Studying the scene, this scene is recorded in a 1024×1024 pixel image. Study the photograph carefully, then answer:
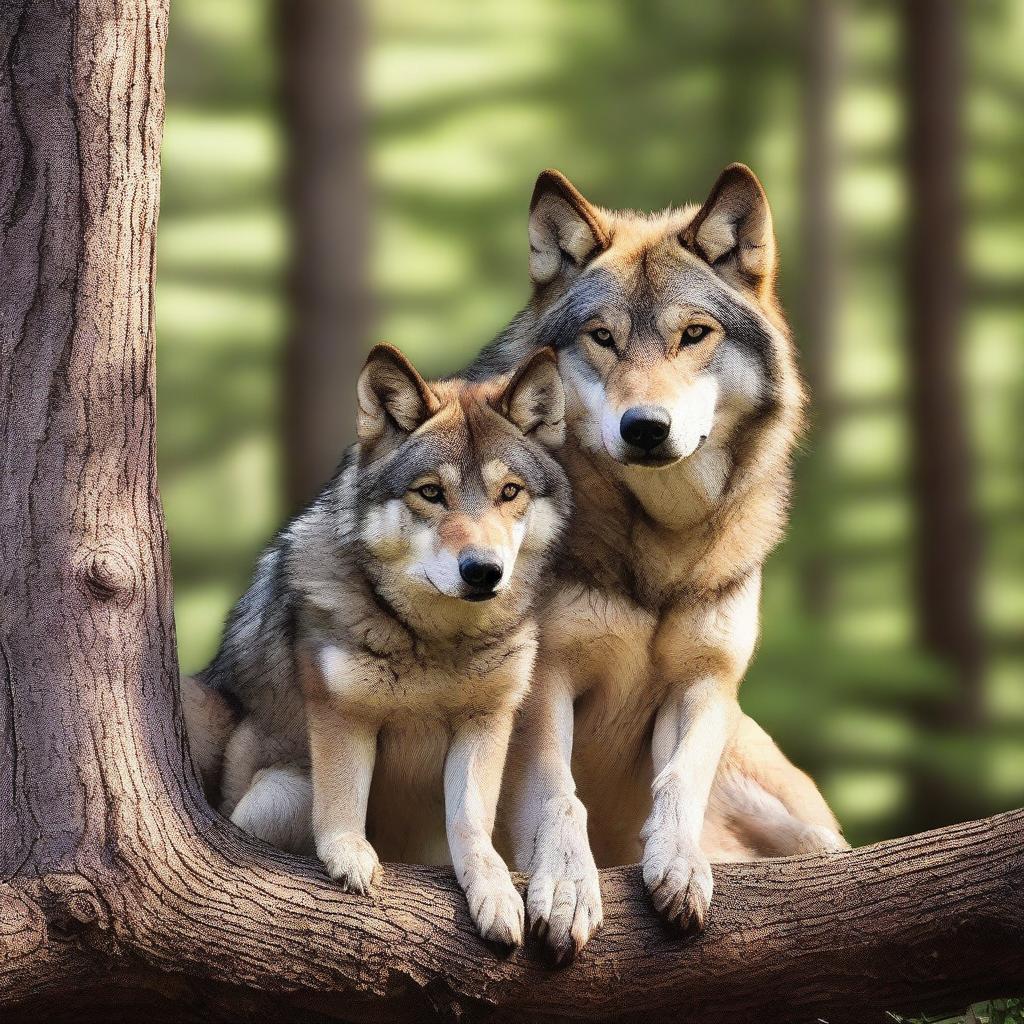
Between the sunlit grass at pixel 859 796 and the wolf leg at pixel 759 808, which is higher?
the wolf leg at pixel 759 808

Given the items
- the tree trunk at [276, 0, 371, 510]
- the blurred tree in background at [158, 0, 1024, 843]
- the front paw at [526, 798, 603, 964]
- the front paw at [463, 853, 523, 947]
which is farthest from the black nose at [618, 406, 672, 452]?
the blurred tree in background at [158, 0, 1024, 843]

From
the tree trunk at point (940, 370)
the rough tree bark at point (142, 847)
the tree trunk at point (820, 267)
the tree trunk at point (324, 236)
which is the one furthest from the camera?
the tree trunk at point (820, 267)

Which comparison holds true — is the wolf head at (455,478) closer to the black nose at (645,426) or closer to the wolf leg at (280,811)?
the black nose at (645,426)

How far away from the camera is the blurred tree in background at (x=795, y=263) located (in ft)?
37.9

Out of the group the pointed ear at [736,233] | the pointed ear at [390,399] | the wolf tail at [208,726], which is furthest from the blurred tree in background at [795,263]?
the pointed ear at [390,399]

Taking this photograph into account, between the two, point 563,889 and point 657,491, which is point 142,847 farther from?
point 657,491

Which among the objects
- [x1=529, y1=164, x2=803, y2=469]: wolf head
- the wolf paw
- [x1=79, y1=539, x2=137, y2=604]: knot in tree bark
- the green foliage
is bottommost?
the green foliage

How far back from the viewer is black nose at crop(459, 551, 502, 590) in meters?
3.64

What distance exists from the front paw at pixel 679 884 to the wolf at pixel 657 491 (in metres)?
0.08

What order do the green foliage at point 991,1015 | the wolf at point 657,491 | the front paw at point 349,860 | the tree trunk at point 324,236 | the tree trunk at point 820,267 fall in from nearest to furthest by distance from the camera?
the front paw at point 349,860, the green foliage at point 991,1015, the wolf at point 657,491, the tree trunk at point 324,236, the tree trunk at point 820,267

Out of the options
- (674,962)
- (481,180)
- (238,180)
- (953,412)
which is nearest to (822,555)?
(953,412)

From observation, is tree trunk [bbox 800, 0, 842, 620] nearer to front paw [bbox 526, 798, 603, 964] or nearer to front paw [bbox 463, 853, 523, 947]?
front paw [bbox 526, 798, 603, 964]

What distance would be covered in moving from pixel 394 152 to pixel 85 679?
37.0 ft

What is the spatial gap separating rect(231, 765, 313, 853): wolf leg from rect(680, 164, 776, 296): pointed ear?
2103 millimetres
